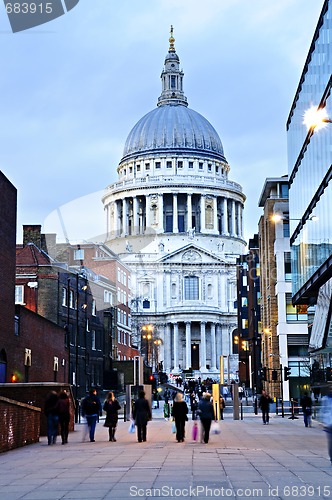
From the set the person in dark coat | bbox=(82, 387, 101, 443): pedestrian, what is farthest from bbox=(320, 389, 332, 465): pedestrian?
the person in dark coat

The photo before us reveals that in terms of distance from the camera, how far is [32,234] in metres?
72.8

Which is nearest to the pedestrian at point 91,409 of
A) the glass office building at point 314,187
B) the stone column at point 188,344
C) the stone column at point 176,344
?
the glass office building at point 314,187

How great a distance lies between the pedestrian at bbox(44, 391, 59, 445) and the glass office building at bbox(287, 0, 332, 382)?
62.6ft

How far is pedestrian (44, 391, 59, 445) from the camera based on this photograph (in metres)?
28.6

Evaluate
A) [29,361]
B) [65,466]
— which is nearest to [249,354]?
[29,361]

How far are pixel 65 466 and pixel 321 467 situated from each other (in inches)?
223

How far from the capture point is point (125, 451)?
25.2 meters

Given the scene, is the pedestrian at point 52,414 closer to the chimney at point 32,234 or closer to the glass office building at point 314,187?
the glass office building at point 314,187

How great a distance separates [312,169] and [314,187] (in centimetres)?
121

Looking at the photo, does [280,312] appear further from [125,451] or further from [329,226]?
[125,451]

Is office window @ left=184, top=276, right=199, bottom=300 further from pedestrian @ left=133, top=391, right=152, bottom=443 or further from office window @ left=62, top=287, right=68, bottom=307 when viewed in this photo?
pedestrian @ left=133, top=391, right=152, bottom=443

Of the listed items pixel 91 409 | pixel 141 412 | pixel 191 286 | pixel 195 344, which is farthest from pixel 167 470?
pixel 191 286

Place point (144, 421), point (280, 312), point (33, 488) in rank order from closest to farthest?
point (33, 488), point (144, 421), point (280, 312)

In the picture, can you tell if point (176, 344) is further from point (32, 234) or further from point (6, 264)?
point (6, 264)
